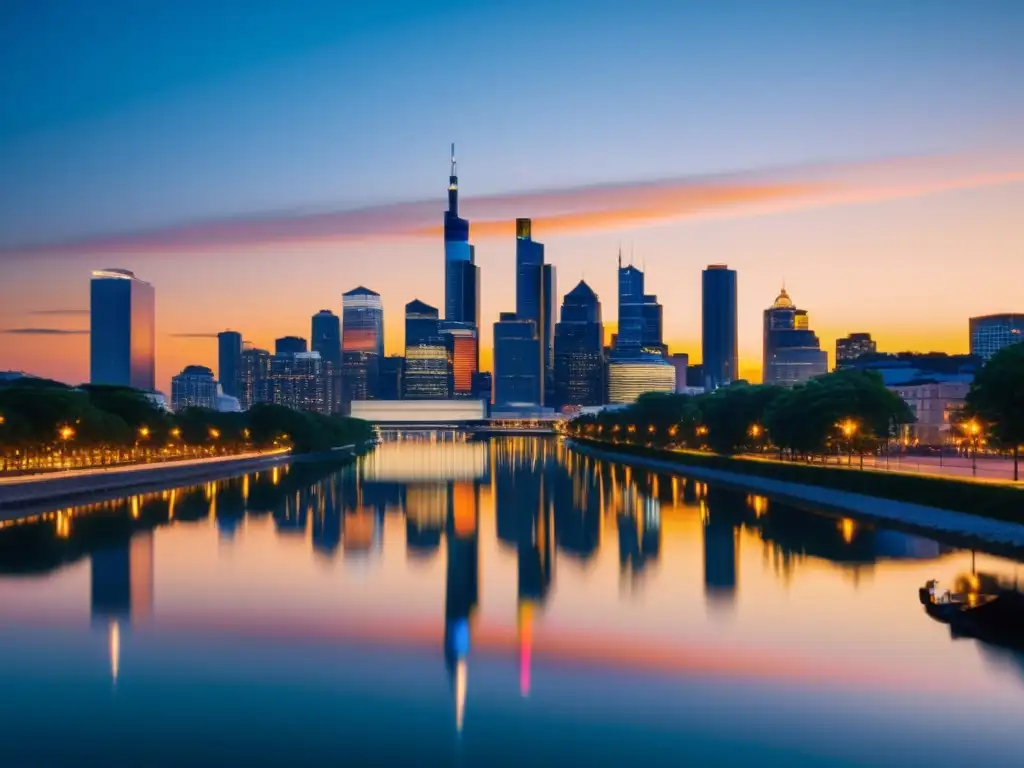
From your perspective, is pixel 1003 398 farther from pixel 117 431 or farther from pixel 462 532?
pixel 117 431

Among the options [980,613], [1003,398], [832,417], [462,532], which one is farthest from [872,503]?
[980,613]

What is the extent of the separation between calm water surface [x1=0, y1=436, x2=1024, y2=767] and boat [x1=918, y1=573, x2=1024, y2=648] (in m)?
0.76

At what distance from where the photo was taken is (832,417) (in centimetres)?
7994

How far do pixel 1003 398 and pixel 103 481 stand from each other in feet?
179

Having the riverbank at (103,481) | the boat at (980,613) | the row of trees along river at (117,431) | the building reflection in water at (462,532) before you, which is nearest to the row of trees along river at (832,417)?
the building reflection in water at (462,532)

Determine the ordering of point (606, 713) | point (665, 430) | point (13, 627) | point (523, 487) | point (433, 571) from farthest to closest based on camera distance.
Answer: point (665, 430) < point (523, 487) < point (433, 571) < point (13, 627) < point (606, 713)

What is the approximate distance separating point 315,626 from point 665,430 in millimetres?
123330

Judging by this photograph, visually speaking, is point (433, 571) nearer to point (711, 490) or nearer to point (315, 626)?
point (315, 626)

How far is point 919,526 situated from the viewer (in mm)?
51625

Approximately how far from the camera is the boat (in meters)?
27.8

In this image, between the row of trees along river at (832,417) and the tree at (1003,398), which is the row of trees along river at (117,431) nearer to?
the row of trees along river at (832,417)

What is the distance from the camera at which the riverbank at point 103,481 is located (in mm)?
60750

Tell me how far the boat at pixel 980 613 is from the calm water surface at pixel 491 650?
0.76 m

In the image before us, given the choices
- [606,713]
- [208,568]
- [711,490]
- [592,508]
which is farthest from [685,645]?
[711,490]
